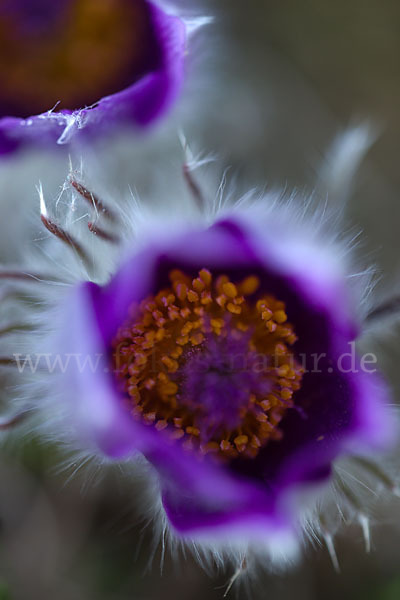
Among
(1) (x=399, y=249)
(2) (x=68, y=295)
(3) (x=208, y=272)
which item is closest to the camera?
(2) (x=68, y=295)

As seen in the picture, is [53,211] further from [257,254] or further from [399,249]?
[399,249]

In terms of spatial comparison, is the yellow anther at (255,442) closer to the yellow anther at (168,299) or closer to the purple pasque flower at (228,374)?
the purple pasque flower at (228,374)

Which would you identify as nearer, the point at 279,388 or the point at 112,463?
the point at 112,463

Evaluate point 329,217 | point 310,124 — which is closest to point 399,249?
point 310,124

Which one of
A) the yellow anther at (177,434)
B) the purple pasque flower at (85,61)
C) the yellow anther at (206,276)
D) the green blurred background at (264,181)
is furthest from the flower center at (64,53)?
the yellow anther at (177,434)

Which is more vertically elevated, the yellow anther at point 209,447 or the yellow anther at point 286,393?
the yellow anther at point 286,393
